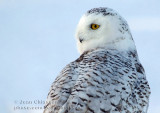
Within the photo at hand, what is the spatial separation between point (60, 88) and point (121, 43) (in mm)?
1485

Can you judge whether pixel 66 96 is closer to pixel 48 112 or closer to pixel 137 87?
pixel 48 112

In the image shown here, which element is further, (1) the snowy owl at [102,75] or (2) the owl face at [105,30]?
(2) the owl face at [105,30]

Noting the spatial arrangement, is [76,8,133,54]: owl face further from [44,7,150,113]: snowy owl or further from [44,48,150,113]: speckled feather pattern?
[44,48,150,113]: speckled feather pattern

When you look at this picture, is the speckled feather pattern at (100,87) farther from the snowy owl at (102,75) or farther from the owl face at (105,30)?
the owl face at (105,30)

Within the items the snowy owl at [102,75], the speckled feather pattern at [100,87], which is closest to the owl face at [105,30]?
the snowy owl at [102,75]

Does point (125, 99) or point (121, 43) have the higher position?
point (121, 43)

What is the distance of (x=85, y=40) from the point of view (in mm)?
5914

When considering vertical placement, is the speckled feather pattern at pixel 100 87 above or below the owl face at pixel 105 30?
below

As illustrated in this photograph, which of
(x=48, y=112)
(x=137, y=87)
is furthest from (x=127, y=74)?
(x=48, y=112)

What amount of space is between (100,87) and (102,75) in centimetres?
22

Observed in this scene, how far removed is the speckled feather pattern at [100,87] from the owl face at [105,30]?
44 cm

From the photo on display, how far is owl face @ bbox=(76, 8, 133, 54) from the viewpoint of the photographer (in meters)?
5.76

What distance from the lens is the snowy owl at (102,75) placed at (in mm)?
4371

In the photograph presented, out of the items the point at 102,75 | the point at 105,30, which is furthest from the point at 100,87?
the point at 105,30
